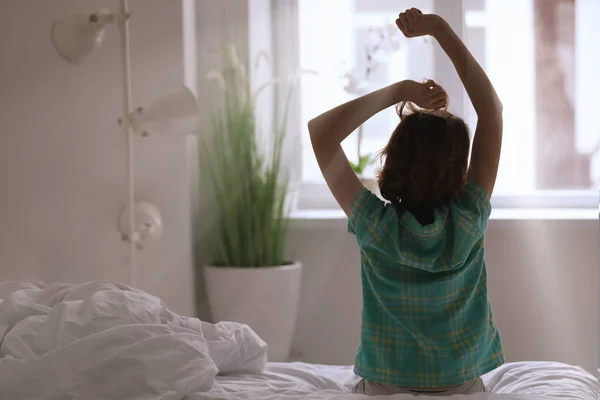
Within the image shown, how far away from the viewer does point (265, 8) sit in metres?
2.46

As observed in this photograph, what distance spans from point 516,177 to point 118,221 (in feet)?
4.09

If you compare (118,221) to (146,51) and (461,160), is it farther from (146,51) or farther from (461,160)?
(461,160)

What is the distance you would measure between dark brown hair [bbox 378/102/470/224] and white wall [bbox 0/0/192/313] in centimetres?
125

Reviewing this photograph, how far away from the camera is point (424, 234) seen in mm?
1149

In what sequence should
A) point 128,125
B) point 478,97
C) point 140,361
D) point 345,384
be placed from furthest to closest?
point 128,125 < point 345,384 < point 478,97 < point 140,361

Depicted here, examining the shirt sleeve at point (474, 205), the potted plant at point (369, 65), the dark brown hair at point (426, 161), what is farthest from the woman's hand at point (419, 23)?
the potted plant at point (369, 65)

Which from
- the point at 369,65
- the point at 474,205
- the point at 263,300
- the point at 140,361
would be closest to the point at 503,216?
the point at 369,65

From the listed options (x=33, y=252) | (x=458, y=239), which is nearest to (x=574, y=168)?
(x=458, y=239)

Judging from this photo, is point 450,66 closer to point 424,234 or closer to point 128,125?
point 128,125

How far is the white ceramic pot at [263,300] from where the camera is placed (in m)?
2.30

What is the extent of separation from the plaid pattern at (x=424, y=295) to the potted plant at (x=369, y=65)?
1232 millimetres

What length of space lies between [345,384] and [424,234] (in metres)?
0.42

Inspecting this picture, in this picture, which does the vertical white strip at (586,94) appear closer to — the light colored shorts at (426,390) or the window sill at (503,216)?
the window sill at (503,216)

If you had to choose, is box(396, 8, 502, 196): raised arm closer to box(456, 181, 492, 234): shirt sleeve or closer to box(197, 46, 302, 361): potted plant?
box(456, 181, 492, 234): shirt sleeve
